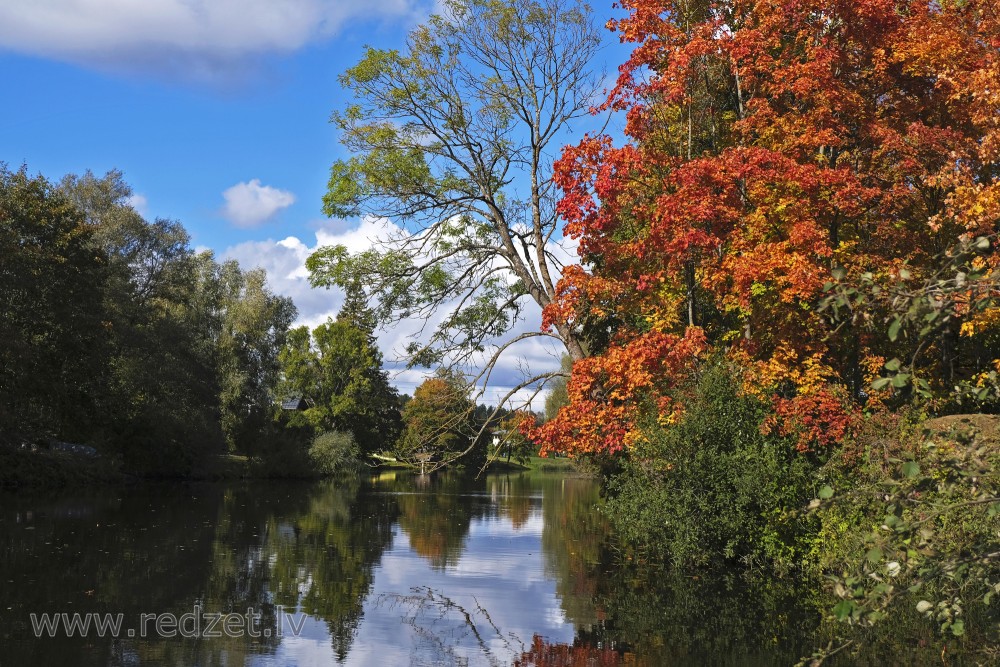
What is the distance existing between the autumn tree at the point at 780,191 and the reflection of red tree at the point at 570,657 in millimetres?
7380

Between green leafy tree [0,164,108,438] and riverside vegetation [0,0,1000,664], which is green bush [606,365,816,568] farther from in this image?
green leafy tree [0,164,108,438]

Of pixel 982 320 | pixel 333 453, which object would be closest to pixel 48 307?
pixel 333 453

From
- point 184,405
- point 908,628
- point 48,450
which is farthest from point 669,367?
point 184,405

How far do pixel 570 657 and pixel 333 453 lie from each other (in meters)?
49.6

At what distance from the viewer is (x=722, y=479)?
55.8 ft

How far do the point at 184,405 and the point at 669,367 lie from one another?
3391 cm

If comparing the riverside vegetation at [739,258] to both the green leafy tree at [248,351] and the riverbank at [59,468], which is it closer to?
the riverbank at [59,468]

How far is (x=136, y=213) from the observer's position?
53.2 meters

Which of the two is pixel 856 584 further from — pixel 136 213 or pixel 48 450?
pixel 136 213

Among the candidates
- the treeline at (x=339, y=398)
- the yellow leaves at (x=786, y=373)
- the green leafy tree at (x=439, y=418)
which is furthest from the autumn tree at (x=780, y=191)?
the treeline at (x=339, y=398)

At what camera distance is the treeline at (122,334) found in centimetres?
3659

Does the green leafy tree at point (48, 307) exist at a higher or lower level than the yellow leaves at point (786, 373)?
higher

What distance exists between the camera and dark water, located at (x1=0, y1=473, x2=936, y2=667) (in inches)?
400

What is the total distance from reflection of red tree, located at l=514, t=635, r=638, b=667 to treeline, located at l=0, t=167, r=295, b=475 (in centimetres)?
2990
